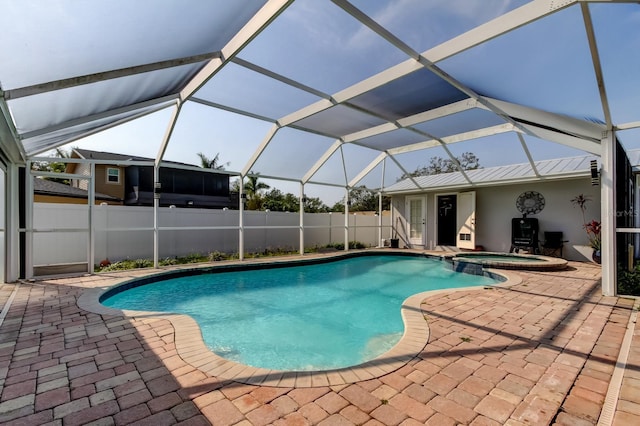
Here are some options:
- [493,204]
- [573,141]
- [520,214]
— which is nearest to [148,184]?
[493,204]

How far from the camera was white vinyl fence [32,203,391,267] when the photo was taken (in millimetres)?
7871

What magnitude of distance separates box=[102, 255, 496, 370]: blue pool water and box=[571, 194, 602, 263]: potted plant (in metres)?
3.68

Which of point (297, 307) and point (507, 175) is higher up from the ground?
point (507, 175)

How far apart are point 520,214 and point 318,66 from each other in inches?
370

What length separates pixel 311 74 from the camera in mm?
5328

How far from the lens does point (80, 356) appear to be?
2816 mm

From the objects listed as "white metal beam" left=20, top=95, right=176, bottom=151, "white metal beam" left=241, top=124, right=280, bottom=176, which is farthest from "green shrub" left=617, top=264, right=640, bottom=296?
"white metal beam" left=20, top=95, right=176, bottom=151

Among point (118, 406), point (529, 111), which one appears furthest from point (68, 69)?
point (529, 111)

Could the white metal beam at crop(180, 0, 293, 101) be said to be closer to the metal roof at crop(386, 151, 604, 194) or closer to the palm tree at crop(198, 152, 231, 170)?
the metal roof at crop(386, 151, 604, 194)

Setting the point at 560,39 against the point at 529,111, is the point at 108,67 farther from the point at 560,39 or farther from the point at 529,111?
the point at 529,111

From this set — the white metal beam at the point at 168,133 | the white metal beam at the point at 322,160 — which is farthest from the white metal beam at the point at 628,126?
the white metal beam at the point at 168,133

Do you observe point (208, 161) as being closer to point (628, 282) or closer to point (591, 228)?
point (591, 228)

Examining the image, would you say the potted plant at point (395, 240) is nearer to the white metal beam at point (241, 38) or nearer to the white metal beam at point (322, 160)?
the white metal beam at point (322, 160)

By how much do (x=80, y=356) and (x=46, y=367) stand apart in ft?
0.79
